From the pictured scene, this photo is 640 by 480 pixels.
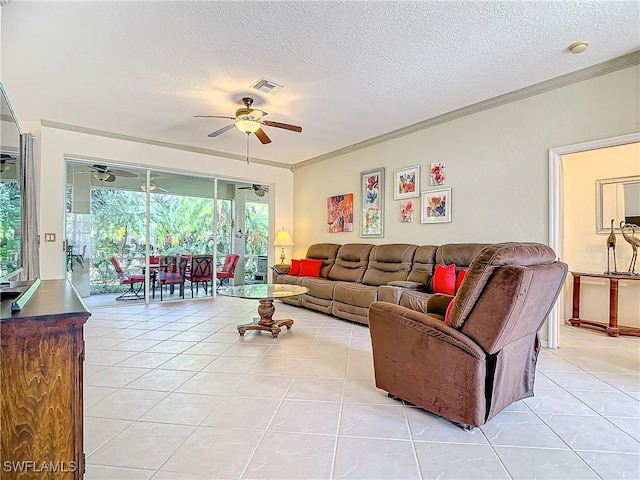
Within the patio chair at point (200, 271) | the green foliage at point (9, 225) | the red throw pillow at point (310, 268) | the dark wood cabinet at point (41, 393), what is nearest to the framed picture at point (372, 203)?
the red throw pillow at point (310, 268)

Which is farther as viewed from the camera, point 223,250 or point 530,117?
point 223,250

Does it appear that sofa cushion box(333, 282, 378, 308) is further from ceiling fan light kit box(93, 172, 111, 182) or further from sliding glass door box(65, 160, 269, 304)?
ceiling fan light kit box(93, 172, 111, 182)

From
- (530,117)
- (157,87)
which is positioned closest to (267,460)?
(157,87)

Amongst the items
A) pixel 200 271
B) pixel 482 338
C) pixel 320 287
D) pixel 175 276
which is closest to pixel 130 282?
pixel 175 276

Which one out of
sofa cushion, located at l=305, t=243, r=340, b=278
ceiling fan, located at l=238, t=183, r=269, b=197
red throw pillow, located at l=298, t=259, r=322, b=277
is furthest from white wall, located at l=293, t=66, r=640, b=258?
ceiling fan, located at l=238, t=183, r=269, b=197

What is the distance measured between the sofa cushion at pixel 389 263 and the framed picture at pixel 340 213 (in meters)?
0.94

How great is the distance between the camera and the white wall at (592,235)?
4027 mm

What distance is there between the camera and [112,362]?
2.85m

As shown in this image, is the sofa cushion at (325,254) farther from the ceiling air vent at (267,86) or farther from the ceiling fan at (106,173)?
the ceiling fan at (106,173)

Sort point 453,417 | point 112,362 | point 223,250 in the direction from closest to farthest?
point 453,417
point 112,362
point 223,250

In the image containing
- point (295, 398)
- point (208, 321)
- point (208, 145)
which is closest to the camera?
point (295, 398)

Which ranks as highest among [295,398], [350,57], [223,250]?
[350,57]

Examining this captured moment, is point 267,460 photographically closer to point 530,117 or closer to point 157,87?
point 157,87

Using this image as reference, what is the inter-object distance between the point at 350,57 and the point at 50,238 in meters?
4.51
